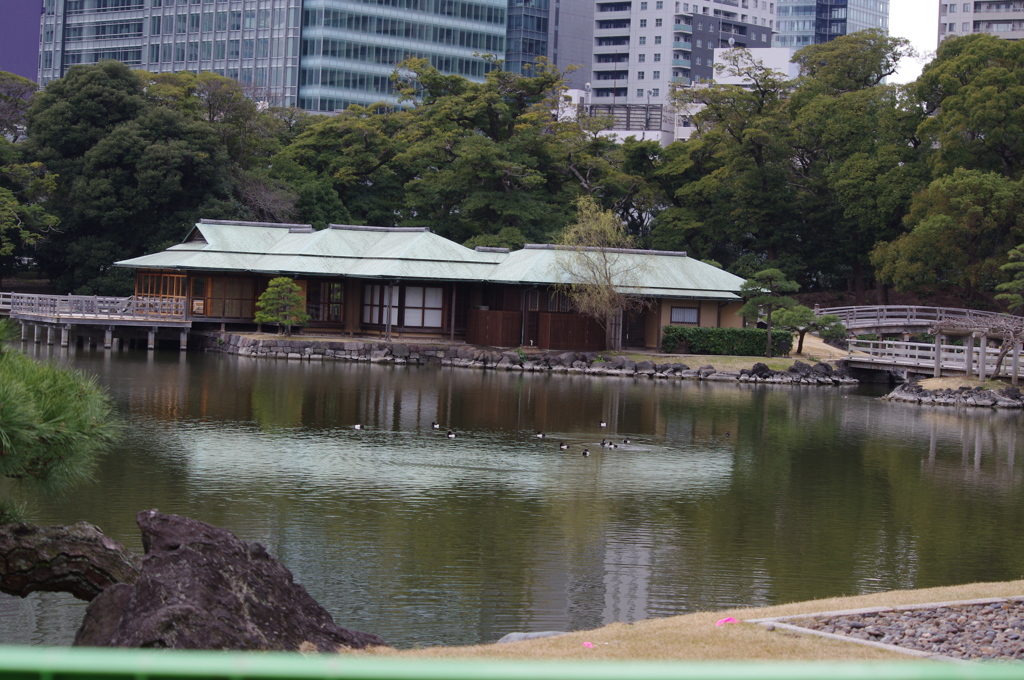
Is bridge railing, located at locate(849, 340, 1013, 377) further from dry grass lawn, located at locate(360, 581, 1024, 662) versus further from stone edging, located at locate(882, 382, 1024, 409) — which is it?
dry grass lawn, located at locate(360, 581, 1024, 662)

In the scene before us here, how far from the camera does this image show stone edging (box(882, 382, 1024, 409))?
30.1m

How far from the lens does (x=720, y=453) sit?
64.5 ft

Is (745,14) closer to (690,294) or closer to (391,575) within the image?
(690,294)

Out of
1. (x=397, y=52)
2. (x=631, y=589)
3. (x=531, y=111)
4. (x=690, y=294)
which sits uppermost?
(x=397, y=52)

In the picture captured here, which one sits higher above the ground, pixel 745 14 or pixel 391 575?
pixel 745 14

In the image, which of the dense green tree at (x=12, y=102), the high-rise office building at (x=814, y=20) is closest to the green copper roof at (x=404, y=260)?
the dense green tree at (x=12, y=102)

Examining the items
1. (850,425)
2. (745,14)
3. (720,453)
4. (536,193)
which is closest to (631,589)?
(720,453)

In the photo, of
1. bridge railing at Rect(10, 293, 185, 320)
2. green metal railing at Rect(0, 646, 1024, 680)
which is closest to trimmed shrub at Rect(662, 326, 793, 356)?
bridge railing at Rect(10, 293, 185, 320)

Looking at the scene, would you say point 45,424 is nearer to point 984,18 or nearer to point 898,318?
point 898,318

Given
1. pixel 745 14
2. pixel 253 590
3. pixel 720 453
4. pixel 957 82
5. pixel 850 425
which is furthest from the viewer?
pixel 745 14

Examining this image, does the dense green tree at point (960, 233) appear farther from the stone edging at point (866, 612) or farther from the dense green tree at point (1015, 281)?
the stone edging at point (866, 612)

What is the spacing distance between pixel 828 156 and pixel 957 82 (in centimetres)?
739

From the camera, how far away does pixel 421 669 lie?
212cm

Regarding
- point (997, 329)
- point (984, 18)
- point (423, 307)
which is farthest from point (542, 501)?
point (984, 18)
